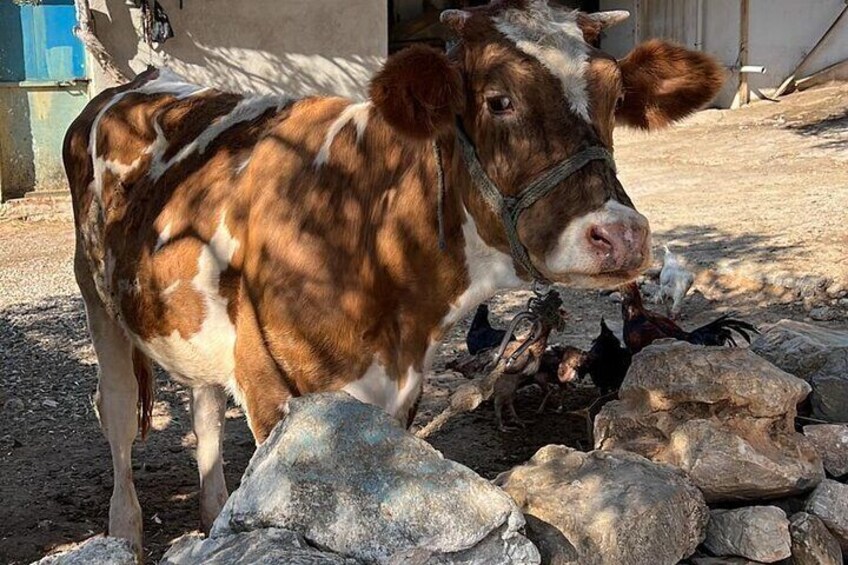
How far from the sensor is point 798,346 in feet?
15.3

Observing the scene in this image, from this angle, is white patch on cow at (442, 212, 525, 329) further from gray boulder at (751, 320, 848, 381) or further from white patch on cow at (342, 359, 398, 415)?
gray boulder at (751, 320, 848, 381)

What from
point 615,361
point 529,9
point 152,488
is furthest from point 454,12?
point 152,488

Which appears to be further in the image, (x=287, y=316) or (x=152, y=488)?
(x=152, y=488)

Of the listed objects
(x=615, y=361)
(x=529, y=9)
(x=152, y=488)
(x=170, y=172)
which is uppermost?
(x=529, y=9)

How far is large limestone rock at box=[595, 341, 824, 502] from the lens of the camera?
11.3 feet

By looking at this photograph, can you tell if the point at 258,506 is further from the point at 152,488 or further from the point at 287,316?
the point at 152,488

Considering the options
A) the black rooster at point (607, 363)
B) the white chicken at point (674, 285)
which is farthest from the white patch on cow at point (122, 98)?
the white chicken at point (674, 285)

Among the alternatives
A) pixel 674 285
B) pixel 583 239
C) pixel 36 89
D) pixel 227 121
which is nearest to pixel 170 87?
pixel 227 121

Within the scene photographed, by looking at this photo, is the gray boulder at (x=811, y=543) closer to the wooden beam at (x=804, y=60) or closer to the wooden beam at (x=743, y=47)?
the wooden beam at (x=743, y=47)

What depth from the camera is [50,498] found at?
200 inches

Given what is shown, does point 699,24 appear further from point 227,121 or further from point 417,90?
point 417,90

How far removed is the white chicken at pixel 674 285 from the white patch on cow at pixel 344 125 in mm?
4203

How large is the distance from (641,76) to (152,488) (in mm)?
3172

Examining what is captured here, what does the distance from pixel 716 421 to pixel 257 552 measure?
182cm
